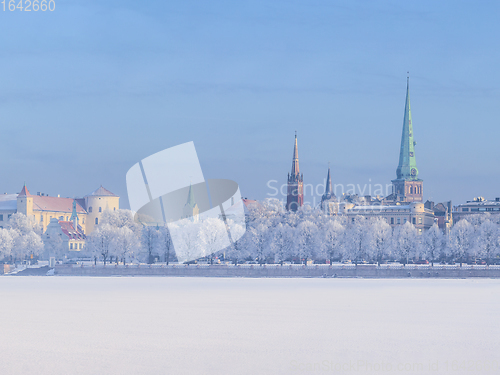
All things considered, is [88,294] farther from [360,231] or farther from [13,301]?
[360,231]

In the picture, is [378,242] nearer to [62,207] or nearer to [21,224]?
[21,224]

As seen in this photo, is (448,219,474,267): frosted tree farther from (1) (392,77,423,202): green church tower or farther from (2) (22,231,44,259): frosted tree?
(1) (392,77,423,202): green church tower

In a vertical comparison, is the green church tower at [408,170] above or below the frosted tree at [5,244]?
above

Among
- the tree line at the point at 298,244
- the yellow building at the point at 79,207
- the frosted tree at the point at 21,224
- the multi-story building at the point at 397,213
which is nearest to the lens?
the tree line at the point at 298,244

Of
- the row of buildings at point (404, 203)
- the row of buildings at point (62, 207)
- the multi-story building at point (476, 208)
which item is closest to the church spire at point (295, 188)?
the row of buildings at point (404, 203)

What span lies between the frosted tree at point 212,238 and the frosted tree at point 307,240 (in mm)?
9462

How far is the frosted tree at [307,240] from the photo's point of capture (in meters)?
93.7

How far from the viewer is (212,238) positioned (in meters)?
95.2

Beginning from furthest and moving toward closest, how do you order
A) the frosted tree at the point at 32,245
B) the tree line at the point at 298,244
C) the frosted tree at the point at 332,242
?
the frosted tree at the point at 32,245 → the tree line at the point at 298,244 → the frosted tree at the point at 332,242

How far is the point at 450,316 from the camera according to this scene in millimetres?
36969

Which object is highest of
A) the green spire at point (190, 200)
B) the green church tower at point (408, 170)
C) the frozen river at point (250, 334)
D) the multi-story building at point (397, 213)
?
the green church tower at point (408, 170)

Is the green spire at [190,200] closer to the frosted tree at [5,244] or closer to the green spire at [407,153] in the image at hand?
the green spire at [407,153]

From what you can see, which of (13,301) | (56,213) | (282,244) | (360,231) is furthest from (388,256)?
(56,213)

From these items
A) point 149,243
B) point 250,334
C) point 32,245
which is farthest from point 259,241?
point 250,334
